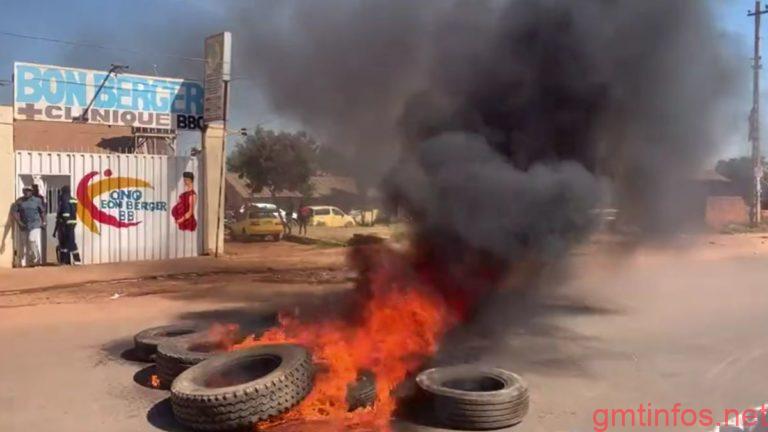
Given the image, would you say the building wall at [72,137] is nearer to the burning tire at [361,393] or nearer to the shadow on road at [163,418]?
the shadow on road at [163,418]

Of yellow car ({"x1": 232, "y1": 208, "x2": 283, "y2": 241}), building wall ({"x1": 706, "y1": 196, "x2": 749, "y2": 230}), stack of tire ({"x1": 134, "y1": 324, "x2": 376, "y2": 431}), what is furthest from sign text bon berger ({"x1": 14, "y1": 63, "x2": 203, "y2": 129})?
building wall ({"x1": 706, "y1": 196, "x2": 749, "y2": 230})

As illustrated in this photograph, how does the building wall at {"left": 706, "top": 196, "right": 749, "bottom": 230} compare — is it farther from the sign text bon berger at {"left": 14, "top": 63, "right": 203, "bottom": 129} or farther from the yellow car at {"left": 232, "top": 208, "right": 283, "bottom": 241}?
the sign text bon berger at {"left": 14, "top": 63, "right": 203, "bottom": 129}

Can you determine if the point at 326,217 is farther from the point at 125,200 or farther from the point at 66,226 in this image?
the point at 66,226

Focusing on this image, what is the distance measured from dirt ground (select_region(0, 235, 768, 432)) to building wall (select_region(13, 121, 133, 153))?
11.2 metres

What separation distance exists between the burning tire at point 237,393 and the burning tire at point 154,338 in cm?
165

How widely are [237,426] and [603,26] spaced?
259 inches

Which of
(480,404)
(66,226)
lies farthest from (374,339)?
(66,226)

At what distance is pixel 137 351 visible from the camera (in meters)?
7.63

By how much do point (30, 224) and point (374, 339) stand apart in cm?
1083

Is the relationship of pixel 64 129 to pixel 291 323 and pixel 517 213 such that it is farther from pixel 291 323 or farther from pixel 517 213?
pixel 517 213

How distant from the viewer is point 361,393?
18.4 feet

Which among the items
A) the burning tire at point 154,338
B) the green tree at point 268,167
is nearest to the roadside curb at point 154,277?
the burning tire at point 154,338

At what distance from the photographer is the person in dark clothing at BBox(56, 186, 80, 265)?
14773 millimetres

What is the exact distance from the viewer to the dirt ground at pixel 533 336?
237 inches
